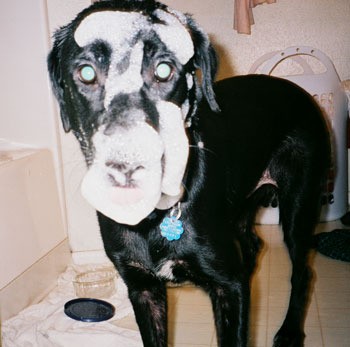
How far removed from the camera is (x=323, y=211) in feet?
9.62

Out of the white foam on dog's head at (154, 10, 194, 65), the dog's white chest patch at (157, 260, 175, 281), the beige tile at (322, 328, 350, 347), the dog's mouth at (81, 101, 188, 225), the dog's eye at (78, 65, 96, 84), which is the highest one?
the white foam on dog's head at (154, 10, 194, 65)

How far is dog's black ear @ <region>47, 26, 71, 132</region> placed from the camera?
42.1 inches

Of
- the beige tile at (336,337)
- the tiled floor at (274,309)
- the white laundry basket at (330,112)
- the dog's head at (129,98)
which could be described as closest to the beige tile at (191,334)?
the tiled floor at (274,309)

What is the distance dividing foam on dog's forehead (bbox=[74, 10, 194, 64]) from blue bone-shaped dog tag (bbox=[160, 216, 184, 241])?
42 cm

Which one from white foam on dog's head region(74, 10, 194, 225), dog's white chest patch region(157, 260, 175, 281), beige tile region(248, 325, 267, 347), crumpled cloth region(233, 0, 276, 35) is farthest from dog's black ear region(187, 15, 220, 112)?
crumpled cloth region(233, 0, 276, 35)

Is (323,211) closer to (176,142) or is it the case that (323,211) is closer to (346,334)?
(346,334)

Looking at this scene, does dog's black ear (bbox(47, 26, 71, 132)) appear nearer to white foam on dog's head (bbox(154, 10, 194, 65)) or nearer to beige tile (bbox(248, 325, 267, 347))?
white foam on dog's head (bbox(154, 10, 194, 65))

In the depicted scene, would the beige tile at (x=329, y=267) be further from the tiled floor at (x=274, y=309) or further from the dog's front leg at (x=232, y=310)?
the dog's front leg at (x=232, y=310)

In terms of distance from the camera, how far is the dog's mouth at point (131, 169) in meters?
0.73

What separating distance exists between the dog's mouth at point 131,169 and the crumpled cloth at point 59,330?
3.50ft

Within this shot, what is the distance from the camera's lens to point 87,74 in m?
0.92

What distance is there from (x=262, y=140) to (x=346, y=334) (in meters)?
0.80

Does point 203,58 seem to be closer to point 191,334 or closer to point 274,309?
point 191,334

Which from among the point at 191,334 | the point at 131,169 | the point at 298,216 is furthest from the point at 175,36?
the point at 191,334
